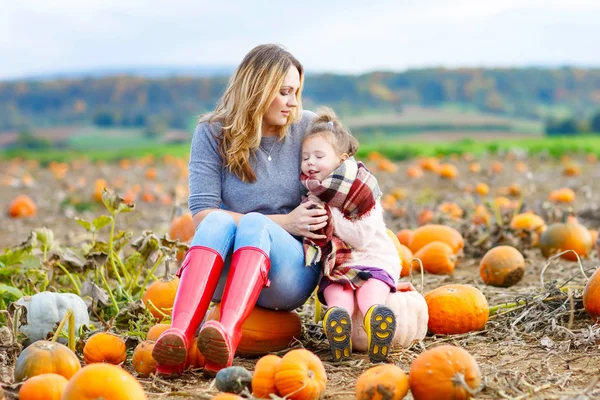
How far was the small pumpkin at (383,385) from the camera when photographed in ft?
9.00

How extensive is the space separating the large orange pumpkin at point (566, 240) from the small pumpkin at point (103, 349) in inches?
139

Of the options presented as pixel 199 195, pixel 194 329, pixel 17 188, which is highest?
pixel 199 195

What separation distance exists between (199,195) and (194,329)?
814mm

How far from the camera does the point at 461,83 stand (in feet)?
66.2

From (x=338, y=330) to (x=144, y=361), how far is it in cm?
86

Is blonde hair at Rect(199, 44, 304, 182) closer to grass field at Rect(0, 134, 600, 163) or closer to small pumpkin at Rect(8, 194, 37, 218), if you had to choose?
small pumpkin at Rect(8, 194, 37, 218)

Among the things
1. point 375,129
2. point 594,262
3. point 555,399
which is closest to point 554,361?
point 555,399

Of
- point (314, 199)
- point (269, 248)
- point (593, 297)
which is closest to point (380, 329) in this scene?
point (269, 248)

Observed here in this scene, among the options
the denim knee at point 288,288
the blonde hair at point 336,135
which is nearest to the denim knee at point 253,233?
the denim knee at point 288,288

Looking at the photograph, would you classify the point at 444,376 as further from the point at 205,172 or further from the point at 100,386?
the point at 205,172

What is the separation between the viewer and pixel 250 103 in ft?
12.7

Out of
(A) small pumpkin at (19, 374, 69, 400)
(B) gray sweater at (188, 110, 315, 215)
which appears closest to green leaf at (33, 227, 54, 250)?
(B) gray sweater at (188, 110, 315, 215)

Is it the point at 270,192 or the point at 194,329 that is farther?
the point at 270,192

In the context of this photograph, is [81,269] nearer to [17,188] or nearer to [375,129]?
[17,188]
